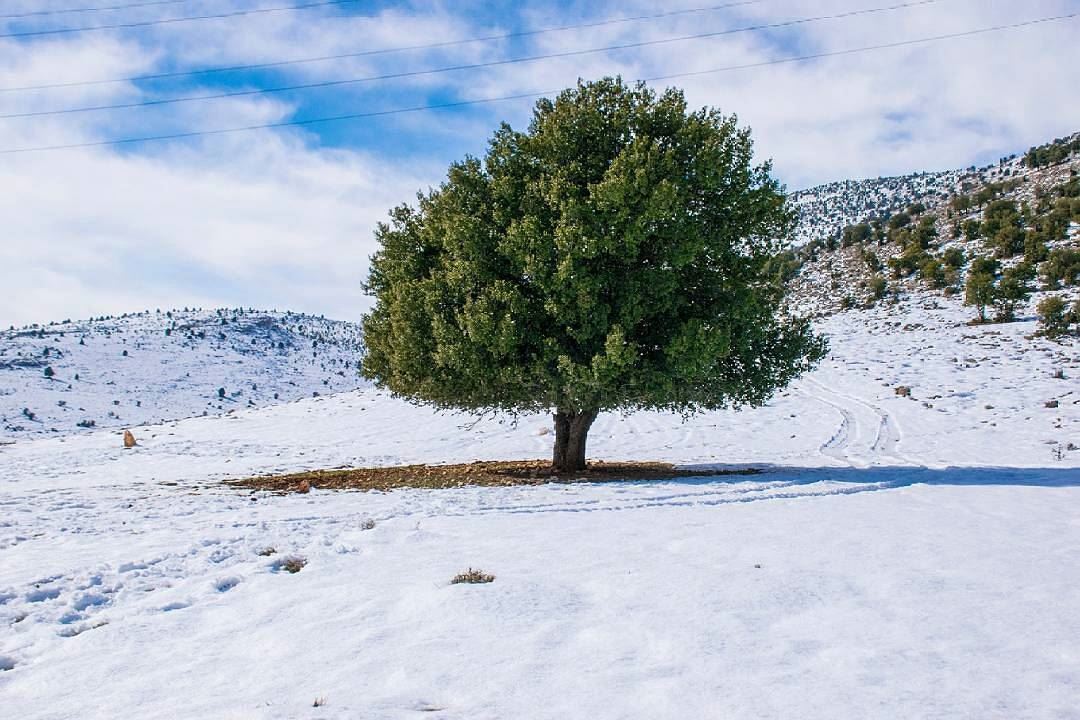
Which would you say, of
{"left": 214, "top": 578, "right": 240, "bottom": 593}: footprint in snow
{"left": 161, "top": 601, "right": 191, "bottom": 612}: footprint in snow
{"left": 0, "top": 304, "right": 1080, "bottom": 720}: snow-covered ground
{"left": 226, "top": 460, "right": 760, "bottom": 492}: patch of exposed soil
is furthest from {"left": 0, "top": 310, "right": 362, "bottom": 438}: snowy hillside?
{"left": 161, "top": 601, "right": 191, "bottom": 612}: footprint in snow

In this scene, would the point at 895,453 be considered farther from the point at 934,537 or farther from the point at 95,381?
the point at 95,381

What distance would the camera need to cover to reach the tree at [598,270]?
16625 millimetres

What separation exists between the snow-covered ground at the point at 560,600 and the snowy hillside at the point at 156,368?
1357 inches

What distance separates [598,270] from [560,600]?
38.4 ft

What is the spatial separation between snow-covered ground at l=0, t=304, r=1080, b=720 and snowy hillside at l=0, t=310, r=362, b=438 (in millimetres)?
34462

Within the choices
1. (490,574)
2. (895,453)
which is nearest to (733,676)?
(490,574)

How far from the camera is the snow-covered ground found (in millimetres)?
4410

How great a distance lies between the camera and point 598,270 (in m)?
17.2

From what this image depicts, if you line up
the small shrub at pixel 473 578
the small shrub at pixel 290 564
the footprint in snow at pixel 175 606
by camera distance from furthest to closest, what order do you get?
the small shrub at pixel 290 564
the small shrub at pixel 473 578
the footprint in snow at pixel 175 606

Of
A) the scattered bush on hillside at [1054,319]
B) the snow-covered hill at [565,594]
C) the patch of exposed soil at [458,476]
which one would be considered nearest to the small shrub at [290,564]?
the snow-covered hill at [565,594]

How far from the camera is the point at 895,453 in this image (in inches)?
922

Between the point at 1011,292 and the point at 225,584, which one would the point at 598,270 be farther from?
the point at 1011,292

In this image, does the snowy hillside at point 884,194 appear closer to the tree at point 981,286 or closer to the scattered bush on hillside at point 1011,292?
the tree at point 981,286

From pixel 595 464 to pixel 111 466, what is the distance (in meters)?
18.1
